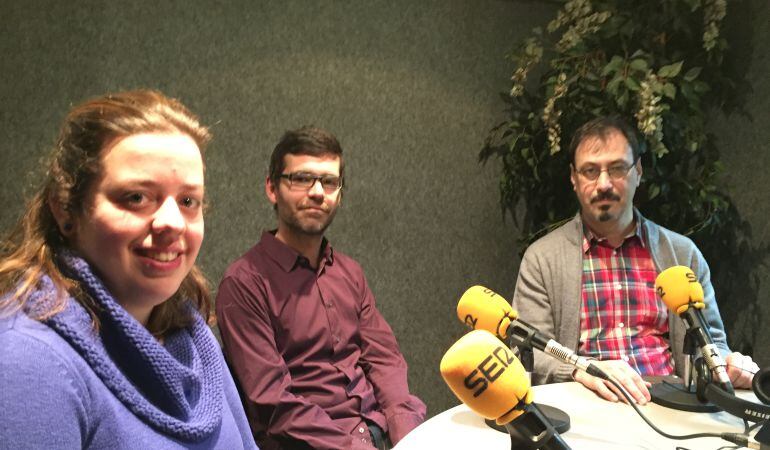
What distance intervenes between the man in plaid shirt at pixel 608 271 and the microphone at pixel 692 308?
2.18 ft

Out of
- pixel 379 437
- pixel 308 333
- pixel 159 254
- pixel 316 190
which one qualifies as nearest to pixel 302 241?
pixel 316 190

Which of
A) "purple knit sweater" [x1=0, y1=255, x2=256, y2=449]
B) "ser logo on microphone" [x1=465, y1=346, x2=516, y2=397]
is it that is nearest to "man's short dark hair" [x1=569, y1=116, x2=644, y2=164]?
"ser logo on microphone" [x1=465, y1=346, x2=516, y2=397]

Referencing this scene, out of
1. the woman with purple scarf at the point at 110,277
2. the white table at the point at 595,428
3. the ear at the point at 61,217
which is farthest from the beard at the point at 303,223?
the ear at the point at 61,217

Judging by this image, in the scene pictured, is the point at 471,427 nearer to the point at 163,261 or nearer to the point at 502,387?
the point at 502,387

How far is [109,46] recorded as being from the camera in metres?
2.41

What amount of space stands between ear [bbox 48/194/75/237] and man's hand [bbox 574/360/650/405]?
113 centimetres

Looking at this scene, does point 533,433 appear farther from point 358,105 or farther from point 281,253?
point 358,105

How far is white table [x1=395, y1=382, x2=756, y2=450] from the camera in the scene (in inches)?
46.7

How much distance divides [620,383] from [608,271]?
0.80 meters

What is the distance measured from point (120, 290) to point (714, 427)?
47.4 inches

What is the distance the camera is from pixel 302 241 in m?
2.08

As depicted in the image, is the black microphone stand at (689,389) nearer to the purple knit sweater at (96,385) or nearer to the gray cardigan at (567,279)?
the gray cardigan at (567,279)

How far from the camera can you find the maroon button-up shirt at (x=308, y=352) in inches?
69.7

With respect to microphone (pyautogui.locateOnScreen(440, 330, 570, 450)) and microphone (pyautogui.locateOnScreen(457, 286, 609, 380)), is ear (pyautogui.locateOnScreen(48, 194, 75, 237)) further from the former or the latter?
microphone (pyautogui.locateOnScreen(457, 286, 609, 380))
